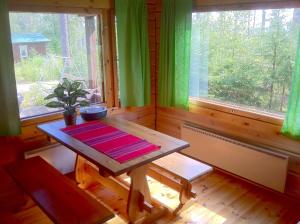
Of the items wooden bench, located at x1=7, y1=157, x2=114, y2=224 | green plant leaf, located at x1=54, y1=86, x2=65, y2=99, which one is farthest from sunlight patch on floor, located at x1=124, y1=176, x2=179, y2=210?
green plant leaf, located at x1=54, y1=86, x2=65, y2=99

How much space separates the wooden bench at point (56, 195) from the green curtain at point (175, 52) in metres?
1.57

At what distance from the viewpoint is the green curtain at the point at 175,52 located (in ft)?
9.95

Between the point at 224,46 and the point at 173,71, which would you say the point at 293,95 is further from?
the point at 173,71

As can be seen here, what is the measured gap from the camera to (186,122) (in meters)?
3.49

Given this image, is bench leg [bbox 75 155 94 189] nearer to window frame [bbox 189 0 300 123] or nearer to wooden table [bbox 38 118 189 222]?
wooden table [bbox 38 118 189 222]

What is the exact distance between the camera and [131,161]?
1.91 m

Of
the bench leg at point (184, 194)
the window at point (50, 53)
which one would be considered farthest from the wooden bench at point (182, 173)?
the window at point (50, 53)

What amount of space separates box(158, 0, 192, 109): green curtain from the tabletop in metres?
0.87

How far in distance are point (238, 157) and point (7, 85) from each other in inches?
90.3

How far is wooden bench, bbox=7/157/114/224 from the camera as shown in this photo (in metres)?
1.85

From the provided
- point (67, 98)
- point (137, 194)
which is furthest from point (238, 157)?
point (67, 98)

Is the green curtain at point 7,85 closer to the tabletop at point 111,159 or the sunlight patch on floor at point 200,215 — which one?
the tabletop at point 111,159

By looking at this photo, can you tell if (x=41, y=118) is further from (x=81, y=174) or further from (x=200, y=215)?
(x=200, y=215)

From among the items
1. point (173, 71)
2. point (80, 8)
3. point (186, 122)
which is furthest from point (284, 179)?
point (80, 8)
